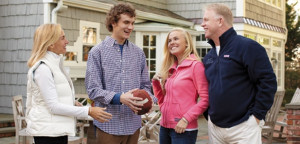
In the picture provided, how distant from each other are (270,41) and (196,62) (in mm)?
13993

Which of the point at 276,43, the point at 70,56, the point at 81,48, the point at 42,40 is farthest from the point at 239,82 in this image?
the point at 276,43

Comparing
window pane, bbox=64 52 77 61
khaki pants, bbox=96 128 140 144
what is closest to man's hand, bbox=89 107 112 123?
khaki pants, bbox=96 128 140 144

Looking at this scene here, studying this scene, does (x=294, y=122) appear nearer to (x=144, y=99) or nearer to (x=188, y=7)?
(x=144, y=99)

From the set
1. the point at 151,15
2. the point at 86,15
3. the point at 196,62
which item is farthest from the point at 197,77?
the point at 151,15

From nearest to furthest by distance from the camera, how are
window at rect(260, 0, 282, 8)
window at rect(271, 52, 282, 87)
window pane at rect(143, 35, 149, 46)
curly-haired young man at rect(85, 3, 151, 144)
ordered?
1. curly-haired young man at rect(85, 3, 151, 144)
2. window pane at rect(143, 35, 149, 46)
3. window at rect(271, 52, 282, 87)
4. window at rect(260, 0, 282, 8)

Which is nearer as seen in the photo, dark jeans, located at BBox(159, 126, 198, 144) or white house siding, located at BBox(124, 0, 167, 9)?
dark jeans, located at BBox(159, 126, 198, 144)

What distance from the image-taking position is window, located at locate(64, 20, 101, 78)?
1039cm

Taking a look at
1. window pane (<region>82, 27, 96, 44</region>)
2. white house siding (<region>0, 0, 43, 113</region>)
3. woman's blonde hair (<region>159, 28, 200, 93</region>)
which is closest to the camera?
woman's blonde hair (<region>159, 28, 200, 93</region>)

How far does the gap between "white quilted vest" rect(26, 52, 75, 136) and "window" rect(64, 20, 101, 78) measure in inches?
269

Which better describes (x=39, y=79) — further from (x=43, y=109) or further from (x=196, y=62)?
(x=196, y=62)

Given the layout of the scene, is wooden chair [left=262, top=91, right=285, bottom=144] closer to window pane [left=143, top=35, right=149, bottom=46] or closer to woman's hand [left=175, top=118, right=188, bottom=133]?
woman's hand [left=175, top=118, right=188, bottom=133]

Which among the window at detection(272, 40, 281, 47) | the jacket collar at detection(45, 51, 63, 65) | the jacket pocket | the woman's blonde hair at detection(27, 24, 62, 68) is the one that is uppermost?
the window at detection(272, 40, 281, 47)

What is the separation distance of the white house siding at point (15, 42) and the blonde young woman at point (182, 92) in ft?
21.5

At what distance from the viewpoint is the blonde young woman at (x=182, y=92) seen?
3.66 m
